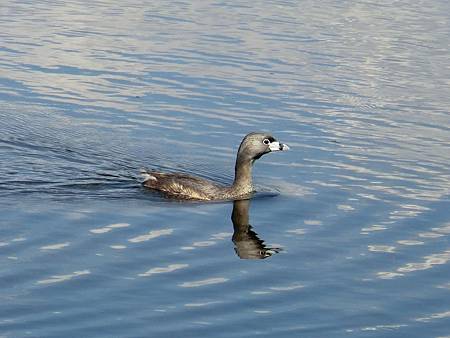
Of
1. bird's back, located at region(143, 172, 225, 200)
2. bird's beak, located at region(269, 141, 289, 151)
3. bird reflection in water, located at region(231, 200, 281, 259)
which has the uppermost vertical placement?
bird's beak, located at region(269, 141, 289, 151)

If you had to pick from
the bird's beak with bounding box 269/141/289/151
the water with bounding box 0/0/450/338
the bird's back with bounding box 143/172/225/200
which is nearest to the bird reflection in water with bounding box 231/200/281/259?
the water with bounding box 0/0/450/338

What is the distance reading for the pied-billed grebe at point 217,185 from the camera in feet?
65.0

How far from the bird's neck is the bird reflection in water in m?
1.21

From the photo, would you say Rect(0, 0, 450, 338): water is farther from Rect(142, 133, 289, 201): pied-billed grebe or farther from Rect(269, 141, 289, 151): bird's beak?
Rect(269, 141, 289, 151): bird's beak

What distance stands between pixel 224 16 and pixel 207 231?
81.2ft

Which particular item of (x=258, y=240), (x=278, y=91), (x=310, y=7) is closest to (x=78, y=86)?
(x=278, y=91)

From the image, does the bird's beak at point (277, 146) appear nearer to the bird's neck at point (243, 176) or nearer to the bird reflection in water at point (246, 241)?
the bird's neck at point (243, 176)

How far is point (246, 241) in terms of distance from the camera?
17062 mm

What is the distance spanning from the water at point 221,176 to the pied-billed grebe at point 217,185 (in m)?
0.34

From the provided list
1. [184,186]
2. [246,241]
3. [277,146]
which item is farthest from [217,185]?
[246,241]

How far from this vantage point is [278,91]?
28.9m

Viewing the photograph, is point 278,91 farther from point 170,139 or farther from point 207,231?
point 207,231

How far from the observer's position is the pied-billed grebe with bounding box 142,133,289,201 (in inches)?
779

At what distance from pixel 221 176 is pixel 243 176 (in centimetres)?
152
